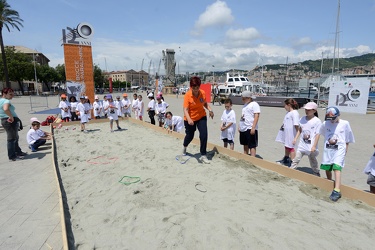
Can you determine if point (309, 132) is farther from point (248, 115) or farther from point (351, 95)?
point (351, 95)

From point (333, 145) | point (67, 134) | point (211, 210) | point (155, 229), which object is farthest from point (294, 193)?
point (67, 134)

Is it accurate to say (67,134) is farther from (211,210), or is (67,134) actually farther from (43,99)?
(43,99)

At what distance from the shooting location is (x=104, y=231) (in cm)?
275

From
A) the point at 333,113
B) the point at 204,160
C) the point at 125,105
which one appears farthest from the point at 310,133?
the point at 125,105

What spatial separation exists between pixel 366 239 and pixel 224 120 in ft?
11.4

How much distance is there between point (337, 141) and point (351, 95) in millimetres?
15434

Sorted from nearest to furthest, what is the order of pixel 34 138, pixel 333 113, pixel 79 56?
pixel 333 113 < pixel 34 138 < pixel 79 56

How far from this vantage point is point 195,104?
15.4ft

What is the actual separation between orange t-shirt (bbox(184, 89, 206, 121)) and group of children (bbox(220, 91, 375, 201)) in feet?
2.76

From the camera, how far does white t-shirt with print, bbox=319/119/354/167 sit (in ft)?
11.4

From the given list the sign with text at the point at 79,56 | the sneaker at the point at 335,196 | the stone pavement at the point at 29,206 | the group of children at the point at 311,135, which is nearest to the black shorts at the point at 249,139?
the group of children at the point at 311,135

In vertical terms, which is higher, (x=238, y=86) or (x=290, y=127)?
(x=238, y=86)

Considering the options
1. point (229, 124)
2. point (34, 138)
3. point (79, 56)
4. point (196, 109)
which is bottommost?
point (34, 138)

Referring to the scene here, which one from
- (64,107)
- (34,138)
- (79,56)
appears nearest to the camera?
(34,138)
